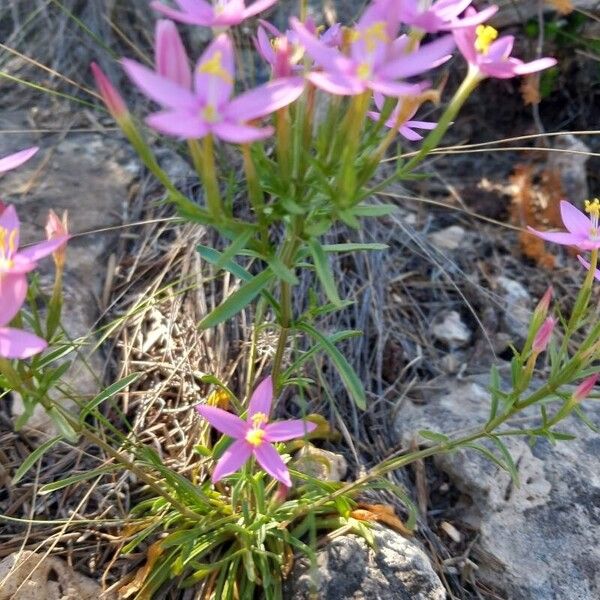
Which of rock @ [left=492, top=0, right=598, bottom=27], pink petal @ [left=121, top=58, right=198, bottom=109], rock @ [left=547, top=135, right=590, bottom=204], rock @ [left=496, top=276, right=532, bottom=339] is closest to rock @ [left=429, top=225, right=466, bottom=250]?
rock @ [left=496, top=276, right=532, bottom=339]

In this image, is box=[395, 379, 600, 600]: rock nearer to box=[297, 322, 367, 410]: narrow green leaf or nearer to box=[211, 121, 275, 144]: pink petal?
box=[297, 322, 367, 410]: narrow green leaf

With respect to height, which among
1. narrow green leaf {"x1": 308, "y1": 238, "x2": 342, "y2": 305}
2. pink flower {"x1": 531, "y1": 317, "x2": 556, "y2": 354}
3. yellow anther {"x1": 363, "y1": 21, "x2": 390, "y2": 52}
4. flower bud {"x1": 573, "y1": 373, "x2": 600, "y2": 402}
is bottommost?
flower bud {"x1": 573, "y1": 373, "x2": 600, "y2": 402}

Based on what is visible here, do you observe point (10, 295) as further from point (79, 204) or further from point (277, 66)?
point (79, 204)

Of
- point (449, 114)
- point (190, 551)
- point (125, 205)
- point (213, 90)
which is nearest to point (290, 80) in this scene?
point (213, 90)

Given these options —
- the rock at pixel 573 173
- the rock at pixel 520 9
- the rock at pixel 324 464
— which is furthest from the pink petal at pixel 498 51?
the rock at pixel 520 9

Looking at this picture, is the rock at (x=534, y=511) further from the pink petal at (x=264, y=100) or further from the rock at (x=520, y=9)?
the rock at (x=520, y=9)
